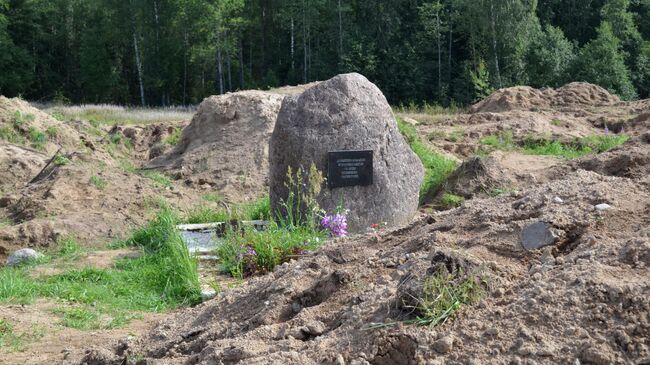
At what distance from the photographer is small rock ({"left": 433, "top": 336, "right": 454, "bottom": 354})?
3332 mm

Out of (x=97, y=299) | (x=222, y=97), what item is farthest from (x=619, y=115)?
(x=97, y=299)

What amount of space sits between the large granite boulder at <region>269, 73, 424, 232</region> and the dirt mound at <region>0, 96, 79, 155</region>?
864cm

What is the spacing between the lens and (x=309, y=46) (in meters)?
53.3

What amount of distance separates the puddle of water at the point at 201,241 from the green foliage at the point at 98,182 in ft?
9.42

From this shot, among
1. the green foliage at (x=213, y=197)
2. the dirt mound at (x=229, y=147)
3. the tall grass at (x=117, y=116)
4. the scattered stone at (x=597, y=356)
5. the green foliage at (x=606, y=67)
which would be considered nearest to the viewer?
the scattered stone at (x=597, y=356)

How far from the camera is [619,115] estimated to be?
22.8 metres

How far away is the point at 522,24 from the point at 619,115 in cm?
2447

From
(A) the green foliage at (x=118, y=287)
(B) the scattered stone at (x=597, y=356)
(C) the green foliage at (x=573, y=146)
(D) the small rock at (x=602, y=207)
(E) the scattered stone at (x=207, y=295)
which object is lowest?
(C) the green foliage at (x=573, y=146)

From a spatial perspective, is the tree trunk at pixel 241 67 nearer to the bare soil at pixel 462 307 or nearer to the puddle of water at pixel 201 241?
the puddle of water at pixel 201 241

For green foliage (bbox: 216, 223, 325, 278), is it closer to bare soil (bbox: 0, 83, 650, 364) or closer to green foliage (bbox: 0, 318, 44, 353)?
bare soil (bbox: 0, 83, 650, 364)

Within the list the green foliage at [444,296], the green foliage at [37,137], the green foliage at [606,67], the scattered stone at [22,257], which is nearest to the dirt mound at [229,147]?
the green foliage at [37,137]

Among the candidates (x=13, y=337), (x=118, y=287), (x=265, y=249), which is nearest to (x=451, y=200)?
(x=265, y=249)

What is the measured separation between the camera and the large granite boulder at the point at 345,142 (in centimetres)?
930

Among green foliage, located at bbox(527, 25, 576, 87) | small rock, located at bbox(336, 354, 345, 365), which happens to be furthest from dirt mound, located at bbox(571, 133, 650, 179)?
green foliage, located at bbox(527, 25, 576, 87)
